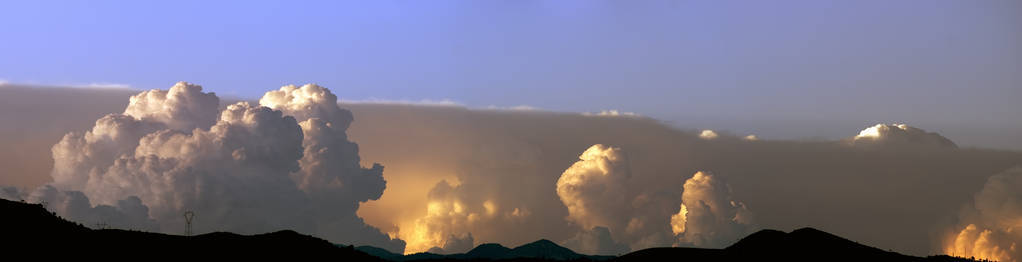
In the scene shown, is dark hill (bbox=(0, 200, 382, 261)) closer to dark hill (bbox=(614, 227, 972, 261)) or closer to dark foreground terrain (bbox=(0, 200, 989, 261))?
dark foreground terrain (bbox=(0, 200, 989, 261))

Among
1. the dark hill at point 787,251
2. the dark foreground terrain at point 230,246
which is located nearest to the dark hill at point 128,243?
the dark foreground terrain at point 230,246

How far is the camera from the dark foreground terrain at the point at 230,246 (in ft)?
506

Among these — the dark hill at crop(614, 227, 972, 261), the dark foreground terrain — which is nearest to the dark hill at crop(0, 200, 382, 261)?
the dark foreground terrain

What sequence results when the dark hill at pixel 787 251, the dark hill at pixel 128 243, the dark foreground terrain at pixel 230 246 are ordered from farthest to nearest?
the dark hill at pixel 787 251 → the dark foreground terrain at pixel 230 246 → the dark hill at pixel 128 243

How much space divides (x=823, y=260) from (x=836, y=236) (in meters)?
14.6

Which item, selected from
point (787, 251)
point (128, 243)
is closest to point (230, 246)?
point (128, 243)

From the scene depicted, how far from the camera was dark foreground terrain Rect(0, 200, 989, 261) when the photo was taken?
15438 cm

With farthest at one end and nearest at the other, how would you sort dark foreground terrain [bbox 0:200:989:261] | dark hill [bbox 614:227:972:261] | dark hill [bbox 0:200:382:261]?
dark hill [bbox 614:227:972:261] < dark foreground terrain [bbox 0:200:989:261] < dark hill [bbox 0:200:382:261]

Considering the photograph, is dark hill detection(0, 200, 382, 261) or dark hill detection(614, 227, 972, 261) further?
dark hill detection(614, 227, 972, 261)

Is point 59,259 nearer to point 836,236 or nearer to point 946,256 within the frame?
point 836,236

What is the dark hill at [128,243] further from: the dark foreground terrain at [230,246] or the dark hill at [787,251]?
the dark hill at [787,251]

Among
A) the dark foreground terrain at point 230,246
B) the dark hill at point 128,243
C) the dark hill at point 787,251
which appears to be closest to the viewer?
the dark hill at point 128,243

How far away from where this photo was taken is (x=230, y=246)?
563 ft

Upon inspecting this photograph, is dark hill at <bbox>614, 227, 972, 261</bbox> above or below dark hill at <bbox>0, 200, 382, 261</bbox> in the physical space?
below
